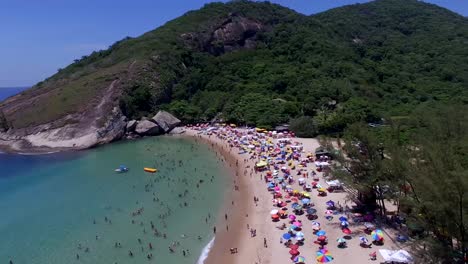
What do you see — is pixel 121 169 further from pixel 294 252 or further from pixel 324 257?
pixel 324 257

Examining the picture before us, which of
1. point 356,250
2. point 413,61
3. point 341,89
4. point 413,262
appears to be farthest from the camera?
point 413,61

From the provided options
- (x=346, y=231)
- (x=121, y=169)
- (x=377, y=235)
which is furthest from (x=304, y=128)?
(x=377, y=235)

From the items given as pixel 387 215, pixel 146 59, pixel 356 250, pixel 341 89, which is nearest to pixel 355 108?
pixel 341 89

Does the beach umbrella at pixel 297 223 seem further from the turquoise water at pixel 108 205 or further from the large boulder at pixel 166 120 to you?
the large boulder at pixel 166 120

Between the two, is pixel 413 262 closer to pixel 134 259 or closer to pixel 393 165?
pixel 393 165

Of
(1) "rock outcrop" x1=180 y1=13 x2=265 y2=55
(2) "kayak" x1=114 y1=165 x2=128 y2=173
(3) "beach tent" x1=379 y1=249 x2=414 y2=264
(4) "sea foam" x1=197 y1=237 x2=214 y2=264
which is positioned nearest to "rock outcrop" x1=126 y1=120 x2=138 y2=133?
(2) "kayak" x1=114 y1=165 x2=128 y2=173

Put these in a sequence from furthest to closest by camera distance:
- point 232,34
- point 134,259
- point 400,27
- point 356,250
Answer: point 400,27 < point 232,34 < point 134,259 < point 356,250

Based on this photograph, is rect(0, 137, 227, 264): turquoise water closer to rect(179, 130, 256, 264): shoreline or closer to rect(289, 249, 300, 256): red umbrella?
rect(179, 130, 256, 264): shoreline
